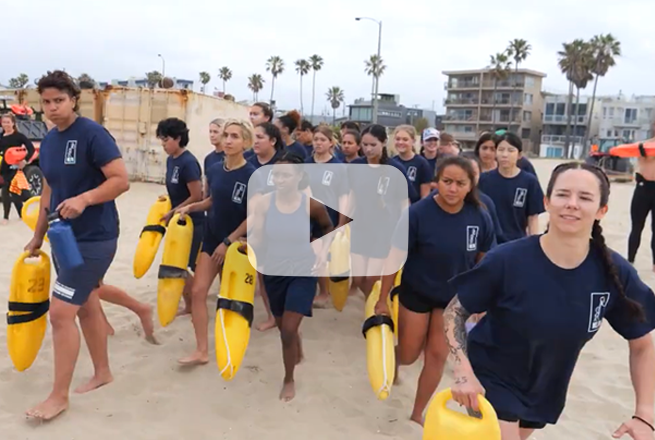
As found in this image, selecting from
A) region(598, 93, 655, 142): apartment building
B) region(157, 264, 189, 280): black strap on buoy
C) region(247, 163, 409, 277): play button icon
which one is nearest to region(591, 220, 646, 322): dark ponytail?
region(247, 163, 409, 277): play button icon

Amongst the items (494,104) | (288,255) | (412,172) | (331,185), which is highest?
(494,104)

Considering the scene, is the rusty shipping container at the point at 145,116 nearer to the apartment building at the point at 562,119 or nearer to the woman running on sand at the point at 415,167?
the woman running on sand at the point at 415,167

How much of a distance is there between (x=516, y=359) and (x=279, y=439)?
1745 millimetres

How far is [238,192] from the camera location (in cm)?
435

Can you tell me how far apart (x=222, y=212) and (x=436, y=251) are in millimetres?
1749

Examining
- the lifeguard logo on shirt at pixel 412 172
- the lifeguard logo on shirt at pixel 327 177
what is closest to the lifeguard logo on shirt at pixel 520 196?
the lifeguard logo on shirt at pixel 412 172

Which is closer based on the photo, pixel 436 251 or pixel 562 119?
pixel 436 251

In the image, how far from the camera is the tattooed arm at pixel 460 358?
6.87 ft

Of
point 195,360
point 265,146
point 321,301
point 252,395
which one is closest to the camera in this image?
point 252,395

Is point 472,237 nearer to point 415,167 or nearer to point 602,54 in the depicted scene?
point 415,167

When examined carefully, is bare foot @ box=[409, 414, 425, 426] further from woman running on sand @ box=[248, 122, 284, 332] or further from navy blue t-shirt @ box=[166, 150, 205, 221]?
navy blue t-shirt @ box=[166, 150, 205, 221]

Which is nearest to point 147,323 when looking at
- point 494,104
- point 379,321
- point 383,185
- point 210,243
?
point 210,243

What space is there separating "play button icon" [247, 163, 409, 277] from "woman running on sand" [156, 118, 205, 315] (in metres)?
0.73

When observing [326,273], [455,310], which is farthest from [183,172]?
[455,310]
